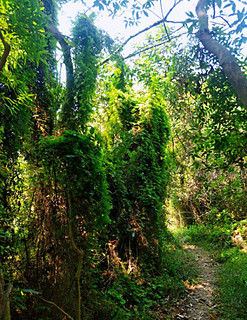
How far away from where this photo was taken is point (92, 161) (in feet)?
10.5

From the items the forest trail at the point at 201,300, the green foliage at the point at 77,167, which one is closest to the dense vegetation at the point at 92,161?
the green foliage at the point at 77,167

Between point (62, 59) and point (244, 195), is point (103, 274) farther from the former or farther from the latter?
point (244, 195)

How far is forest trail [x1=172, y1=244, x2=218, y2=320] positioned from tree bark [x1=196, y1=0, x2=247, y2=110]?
3.85 metres

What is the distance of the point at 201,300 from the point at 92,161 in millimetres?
3913

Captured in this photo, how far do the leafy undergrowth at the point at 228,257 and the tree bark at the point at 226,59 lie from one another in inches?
142

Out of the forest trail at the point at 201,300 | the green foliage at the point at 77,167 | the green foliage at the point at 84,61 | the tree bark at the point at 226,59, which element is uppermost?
the green foliage at the point at 84,61

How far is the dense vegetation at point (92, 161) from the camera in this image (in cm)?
276

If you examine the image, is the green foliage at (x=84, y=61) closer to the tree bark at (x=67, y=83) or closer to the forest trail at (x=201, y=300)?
the tree bark at (x=67, y=83)

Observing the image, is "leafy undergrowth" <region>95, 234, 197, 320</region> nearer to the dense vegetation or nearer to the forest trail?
the dense vegetation

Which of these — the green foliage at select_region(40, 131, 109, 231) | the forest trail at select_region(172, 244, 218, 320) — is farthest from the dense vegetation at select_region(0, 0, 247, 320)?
the forest trail at select_region(172, 244, 218, 320)

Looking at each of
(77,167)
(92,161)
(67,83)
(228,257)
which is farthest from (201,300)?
(67,83)

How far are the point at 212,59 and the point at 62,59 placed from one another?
2.59 m

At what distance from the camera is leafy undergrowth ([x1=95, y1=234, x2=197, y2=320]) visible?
364cm

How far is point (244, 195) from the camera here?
8617mm
